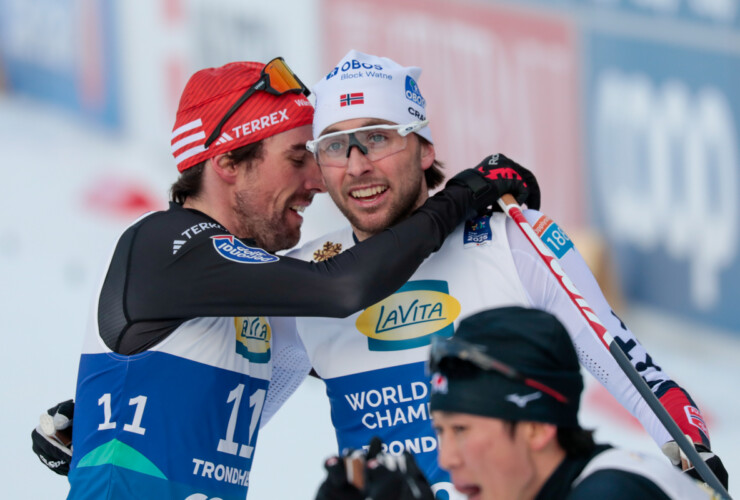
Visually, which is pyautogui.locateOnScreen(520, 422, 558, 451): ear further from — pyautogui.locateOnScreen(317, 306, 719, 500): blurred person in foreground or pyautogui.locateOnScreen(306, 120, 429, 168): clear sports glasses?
pyautogui.locateOnScreen(306, 120, 429, 168): clear sports glasses

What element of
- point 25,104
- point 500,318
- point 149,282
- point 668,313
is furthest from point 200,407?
point 25,104

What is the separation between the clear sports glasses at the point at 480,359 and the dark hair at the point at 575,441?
78 millimetres

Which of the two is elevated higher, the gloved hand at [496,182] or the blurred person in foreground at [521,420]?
the gloved hand at [496,182]

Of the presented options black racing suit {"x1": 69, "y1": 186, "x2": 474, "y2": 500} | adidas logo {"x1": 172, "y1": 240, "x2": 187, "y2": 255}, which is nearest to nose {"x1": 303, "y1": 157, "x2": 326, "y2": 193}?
black racing suit {"x1": 69, "y1": 186, "x2": 474, "y2": 500}

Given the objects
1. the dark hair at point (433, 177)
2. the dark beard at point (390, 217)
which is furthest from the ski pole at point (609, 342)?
the dark hair at point (433, 177)

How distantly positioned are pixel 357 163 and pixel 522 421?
1539 mm

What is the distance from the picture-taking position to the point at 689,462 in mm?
3033

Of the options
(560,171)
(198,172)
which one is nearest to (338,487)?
(198,172)

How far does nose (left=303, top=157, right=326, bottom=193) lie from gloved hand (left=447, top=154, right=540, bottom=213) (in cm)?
58

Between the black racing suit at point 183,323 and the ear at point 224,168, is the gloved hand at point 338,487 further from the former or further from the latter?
the ear at point 224,168

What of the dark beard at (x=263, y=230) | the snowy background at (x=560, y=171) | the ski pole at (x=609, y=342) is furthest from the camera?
the snowy background at (x=560, y=171)

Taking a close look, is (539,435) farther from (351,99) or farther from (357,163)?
(351,99)

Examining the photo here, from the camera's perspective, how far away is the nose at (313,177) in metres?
3.98

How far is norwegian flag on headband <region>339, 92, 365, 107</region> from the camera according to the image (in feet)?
12.0
